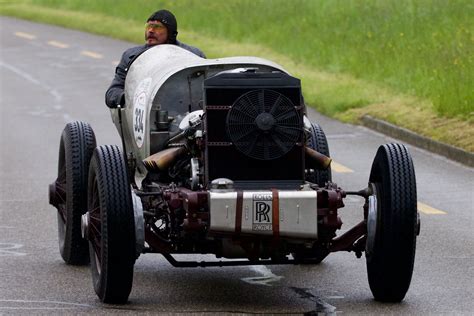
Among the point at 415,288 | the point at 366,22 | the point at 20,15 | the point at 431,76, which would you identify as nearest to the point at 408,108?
the point at 431,76

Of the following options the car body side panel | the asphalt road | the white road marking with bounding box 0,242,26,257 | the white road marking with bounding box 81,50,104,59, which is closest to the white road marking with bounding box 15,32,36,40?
the white road marking with bounding box 81,50,104,59

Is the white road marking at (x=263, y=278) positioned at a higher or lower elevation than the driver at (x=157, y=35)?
lower

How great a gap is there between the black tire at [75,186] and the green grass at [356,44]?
822 cm

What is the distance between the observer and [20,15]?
1901 inches

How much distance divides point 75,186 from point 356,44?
19.1m

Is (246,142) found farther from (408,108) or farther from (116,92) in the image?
(408,108)

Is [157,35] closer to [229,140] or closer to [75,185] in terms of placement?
[75,185]

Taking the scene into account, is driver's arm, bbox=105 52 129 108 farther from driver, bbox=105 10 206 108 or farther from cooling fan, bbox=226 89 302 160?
cooling fan, bbox=226 89 302 160

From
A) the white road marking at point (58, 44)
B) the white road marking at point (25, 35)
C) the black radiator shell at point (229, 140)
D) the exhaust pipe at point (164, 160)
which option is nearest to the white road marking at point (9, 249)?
the exhaust pipe at point (164, 160)

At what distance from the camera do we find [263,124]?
9.73m

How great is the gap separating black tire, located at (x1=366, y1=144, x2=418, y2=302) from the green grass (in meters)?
9.17

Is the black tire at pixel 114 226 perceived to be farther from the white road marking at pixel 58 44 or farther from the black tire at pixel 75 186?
the white road marking at pixel 58 44

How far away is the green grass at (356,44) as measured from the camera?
22250 mm

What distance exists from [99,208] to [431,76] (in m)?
14.9
